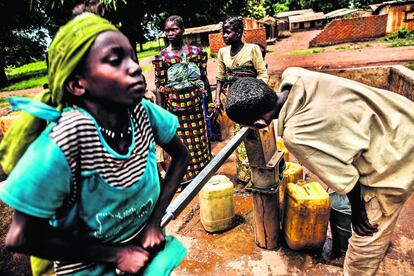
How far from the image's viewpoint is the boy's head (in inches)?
76.5

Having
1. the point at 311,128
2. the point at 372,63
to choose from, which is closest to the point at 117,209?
the point at 311,128

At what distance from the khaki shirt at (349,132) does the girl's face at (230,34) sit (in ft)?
6.49

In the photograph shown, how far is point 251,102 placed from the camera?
76.4 inches

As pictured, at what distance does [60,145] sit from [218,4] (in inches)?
957

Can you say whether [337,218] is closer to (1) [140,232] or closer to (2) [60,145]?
(1) [140,232]

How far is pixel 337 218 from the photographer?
2746mm

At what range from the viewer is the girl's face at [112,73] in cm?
91

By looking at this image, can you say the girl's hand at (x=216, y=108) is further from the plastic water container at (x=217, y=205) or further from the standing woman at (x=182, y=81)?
the plastic water container at (x=217, y=205)

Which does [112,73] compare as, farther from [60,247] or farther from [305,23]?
[305,23]

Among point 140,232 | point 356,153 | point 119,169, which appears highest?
point 119,169

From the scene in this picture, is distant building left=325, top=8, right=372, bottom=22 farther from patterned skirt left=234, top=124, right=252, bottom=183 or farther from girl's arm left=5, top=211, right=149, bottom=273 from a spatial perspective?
girl's arm left=5, top=211, right=149, bottom=273

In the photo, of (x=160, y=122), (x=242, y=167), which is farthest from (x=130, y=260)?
(x=242, y=167)

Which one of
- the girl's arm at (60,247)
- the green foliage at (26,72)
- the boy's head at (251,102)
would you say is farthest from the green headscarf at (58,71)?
Result: the green foliage at (26,72)

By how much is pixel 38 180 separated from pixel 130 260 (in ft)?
1.30
